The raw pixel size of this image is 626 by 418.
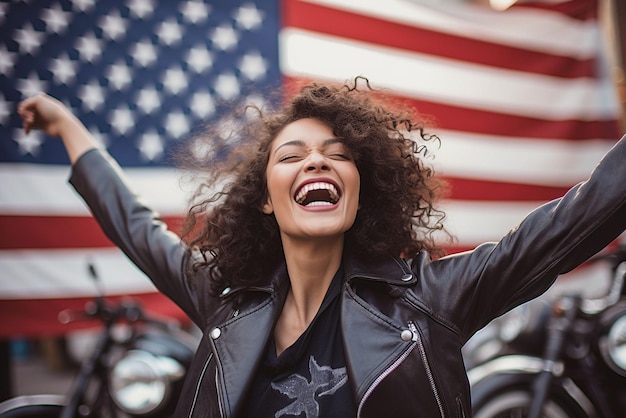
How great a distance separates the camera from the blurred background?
3.29 meters

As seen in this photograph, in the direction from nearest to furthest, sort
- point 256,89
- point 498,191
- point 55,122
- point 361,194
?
point 361,194, point 55,122, point 256,89, point 498,191

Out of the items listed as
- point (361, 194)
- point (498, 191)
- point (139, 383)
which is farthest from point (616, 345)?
point (139, 383)

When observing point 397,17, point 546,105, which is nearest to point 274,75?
point 397,17

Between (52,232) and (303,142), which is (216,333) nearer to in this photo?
(303,142)

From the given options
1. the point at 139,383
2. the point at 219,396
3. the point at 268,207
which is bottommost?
the point at 139,383

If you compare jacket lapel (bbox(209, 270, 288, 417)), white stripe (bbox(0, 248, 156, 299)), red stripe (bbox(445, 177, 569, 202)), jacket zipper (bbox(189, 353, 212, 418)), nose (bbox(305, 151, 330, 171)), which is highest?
nose (bbox(305, 151, 330, 171))

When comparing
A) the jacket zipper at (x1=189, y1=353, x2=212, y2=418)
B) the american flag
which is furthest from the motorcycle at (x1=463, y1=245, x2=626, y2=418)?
the jacket zipper at (x1=189, y1=353, x2=212, y2=418)

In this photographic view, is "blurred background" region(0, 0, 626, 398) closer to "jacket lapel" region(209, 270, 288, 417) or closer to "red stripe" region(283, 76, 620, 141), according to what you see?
"red stripe" region(283, 76, 620, 141)

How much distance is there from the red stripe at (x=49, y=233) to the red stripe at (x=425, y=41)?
1.60 meters

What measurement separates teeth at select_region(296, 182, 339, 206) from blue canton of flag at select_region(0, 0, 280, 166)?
5.16 feet

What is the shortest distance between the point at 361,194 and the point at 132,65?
213 cm

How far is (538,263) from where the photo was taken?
1.48m

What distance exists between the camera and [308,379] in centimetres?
163

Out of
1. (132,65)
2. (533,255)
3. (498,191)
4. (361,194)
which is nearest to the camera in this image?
(533,255)
